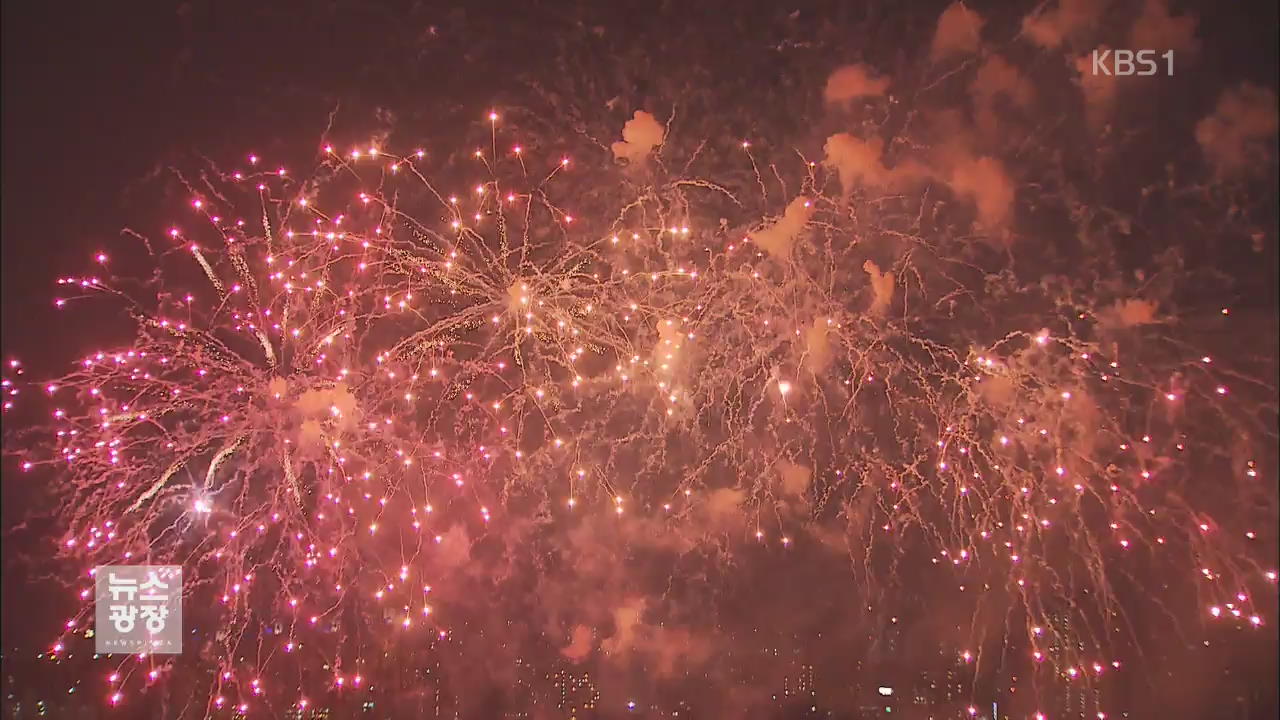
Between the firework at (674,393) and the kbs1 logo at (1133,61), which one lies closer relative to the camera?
the kbs1 logo at (1133,61)

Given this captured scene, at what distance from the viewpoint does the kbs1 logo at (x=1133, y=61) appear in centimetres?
374

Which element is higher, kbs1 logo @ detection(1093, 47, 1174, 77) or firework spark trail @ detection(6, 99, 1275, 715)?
kbs1 logo @ detection(1093, 47, 1174, 77)

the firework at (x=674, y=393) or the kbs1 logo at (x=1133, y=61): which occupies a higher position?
the kbs1 logo at (x=1133, y=61)

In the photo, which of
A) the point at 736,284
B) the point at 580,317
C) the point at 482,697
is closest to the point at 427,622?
the point at 482,697

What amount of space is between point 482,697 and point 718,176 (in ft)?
11.8

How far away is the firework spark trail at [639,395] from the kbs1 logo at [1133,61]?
117 centimetres

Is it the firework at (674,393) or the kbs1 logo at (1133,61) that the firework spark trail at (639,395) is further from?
the kbs1 logo at (1133,61)

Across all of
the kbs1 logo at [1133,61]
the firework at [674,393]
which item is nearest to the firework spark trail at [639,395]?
the firework at [674,393]

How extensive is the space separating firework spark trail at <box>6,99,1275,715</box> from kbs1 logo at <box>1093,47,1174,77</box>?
1169 millimetres

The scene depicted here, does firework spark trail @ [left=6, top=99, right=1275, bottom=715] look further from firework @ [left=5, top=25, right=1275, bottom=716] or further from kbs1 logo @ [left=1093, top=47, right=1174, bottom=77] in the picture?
kbs1 logo @ [left=1093, top=47, right=1174, bottom=77]

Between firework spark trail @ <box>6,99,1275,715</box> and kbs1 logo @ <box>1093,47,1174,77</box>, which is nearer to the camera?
kbs1 logo @ <box>1093,47,1174,77</box>

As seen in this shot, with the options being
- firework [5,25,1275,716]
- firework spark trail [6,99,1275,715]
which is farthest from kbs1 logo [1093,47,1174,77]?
firework spark trail [6,99,1275,715]

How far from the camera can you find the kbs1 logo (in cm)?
374

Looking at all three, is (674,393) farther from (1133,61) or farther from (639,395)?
(1133,61)
